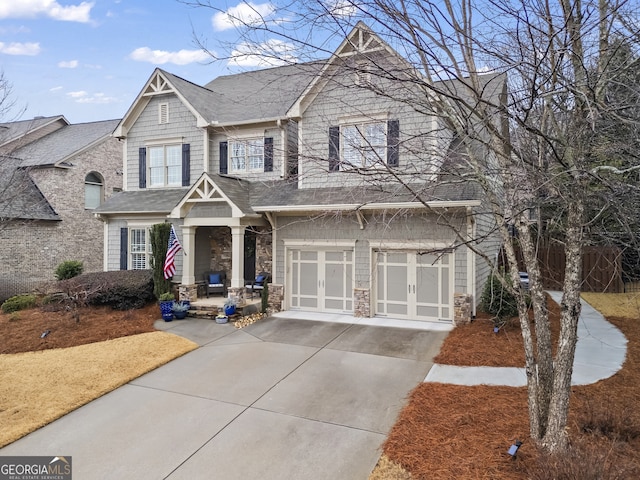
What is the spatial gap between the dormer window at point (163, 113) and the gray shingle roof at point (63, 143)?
725cm

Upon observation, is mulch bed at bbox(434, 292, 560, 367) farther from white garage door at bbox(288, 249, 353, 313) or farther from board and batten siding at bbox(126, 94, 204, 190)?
board and batten siding at bbox(126, 94, 204, 190)

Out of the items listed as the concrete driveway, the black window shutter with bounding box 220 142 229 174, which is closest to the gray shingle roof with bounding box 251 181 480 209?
the black window shutter with bounding box 220 142 229 174

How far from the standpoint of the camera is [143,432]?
538 cm

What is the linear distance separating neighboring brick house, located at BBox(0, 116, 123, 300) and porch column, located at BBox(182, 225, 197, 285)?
643cm

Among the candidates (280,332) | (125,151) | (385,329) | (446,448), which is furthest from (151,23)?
(125,151)

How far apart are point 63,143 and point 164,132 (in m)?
9.95

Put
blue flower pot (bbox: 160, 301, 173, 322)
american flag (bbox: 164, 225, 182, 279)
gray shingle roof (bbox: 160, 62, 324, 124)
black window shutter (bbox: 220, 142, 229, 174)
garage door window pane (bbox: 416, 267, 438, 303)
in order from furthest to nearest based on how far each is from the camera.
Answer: black window shutter (bbox: 220, 142, 229, 174) < gray shingle roof (bbox: 160, 62, 324, 124) < american flag (bbox: 164, 225, 182, 279) < blue flower pot (bbox: 160, 301, 173, 322) < garage door window pane (bbox: 416, 267, 438, 303)

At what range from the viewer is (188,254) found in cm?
1277

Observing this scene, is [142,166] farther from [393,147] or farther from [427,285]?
[393,147]

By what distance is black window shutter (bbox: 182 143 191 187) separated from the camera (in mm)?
14172

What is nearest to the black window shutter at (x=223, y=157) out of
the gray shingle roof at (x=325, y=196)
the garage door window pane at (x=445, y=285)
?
the gray shingle roof at (x=325, y=196)

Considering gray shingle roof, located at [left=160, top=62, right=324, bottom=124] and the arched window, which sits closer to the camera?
Answer: gray shingle roof, located at [left=160, top=62, right=324, bottom=124]

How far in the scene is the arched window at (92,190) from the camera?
1972 cm

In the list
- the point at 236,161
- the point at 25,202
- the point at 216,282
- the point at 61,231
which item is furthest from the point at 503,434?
the point at 61,231
